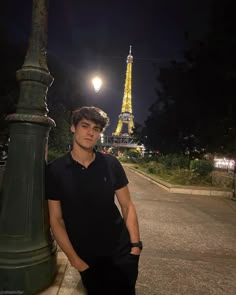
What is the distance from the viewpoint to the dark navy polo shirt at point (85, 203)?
211 centimetres

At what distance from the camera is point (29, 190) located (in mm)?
2902

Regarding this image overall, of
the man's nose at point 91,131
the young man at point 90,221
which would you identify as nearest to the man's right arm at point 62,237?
the young man at point 90,221

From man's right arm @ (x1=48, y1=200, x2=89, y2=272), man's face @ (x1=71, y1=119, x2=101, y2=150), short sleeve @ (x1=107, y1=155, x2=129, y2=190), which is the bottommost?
man's right arm @ (x1=48, y1=200, x2=89, y2=272)

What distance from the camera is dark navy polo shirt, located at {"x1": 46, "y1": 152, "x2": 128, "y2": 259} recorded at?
6.91 feet

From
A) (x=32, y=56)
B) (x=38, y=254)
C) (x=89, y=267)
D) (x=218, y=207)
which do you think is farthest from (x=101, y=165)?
(x=218, y=207)

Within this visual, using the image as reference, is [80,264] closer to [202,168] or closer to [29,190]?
[29,190]

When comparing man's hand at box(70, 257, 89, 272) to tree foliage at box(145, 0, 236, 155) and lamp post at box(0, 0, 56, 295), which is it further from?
tree foliage at box(145, 0, 236, 155)

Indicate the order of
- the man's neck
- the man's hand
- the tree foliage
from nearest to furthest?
the man's hand → the man's neck → the tree foliage

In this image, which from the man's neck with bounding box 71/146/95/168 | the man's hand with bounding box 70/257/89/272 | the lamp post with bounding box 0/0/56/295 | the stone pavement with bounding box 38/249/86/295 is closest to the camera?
the man's hand with bounding box 70/257/89/272

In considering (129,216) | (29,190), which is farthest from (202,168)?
(129,216)

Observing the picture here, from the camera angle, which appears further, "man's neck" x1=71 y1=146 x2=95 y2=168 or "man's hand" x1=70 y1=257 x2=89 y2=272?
"man's neck" x1=71 y1=146 x2=95 y2=168

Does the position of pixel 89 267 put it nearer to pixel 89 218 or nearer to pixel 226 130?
pixel 89 218

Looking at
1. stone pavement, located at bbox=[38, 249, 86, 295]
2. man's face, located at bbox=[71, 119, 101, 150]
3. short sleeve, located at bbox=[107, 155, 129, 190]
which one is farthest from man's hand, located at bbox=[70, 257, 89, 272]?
stone pavement, located at bbox=[38, 249, 86, 295]

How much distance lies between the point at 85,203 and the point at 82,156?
0.38m
